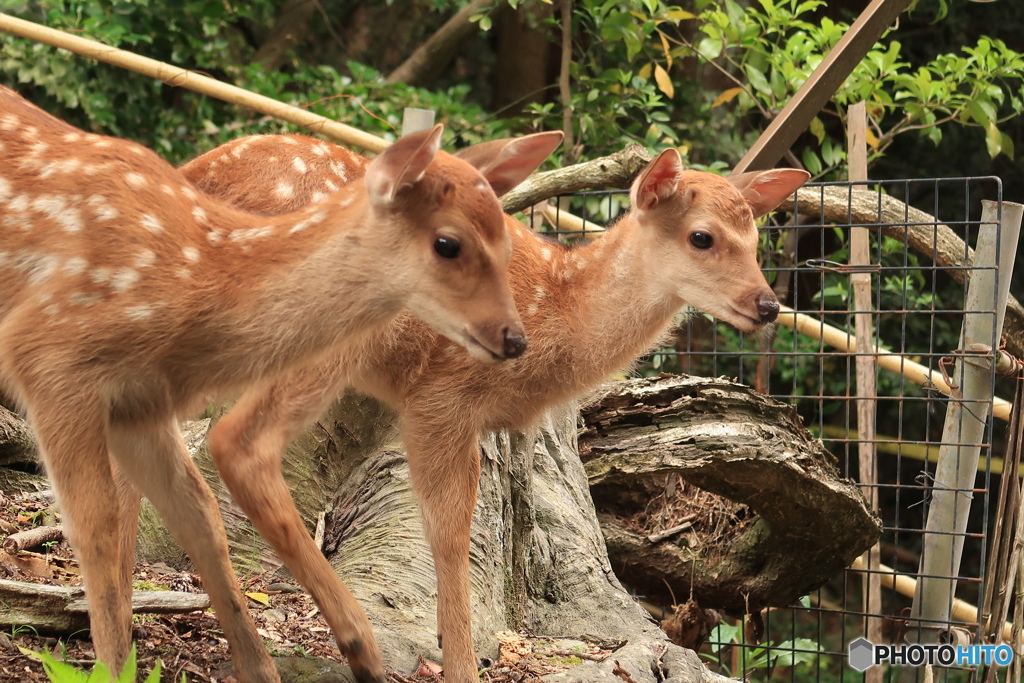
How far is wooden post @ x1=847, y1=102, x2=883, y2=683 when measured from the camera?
14.7 ft

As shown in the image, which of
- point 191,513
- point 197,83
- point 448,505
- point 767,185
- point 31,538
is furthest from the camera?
point 197,83

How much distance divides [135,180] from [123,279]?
0.29 meters

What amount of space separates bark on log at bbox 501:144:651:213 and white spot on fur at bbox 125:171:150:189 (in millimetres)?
1934

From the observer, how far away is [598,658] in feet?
9.62

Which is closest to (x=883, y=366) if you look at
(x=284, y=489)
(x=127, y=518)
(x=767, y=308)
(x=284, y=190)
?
(x=767, y=308)

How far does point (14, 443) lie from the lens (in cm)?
353

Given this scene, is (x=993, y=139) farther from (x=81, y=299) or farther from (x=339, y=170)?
(x=81, y=299)

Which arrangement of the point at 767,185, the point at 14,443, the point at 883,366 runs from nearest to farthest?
the point at 767,185, the point at 14,443, the point at 883,366

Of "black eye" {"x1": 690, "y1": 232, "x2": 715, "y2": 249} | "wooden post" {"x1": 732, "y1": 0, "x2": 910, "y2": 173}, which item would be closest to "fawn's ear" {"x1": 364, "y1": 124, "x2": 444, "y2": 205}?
"black eye" {"x1": 690, "y1": 232, "x2": 715, "y2": 249}

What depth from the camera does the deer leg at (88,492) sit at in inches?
84.0

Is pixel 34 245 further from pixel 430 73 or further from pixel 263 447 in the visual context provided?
pixel 430 73

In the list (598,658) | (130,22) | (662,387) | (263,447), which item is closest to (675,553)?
(662,387)

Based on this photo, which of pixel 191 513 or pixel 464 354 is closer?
pixel 191 513

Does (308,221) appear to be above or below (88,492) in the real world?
above
